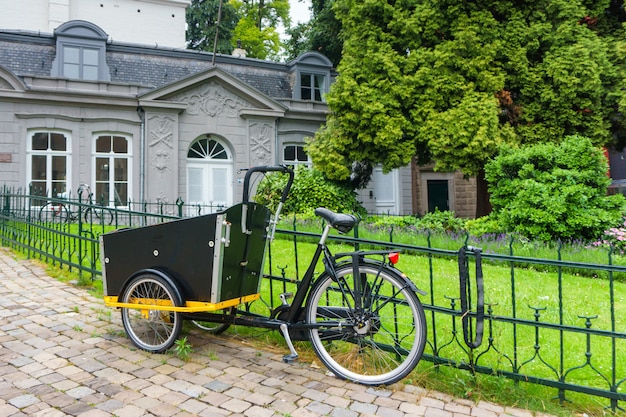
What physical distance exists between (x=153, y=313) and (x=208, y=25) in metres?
32.3

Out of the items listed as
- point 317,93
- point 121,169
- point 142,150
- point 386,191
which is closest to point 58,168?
point 121,169

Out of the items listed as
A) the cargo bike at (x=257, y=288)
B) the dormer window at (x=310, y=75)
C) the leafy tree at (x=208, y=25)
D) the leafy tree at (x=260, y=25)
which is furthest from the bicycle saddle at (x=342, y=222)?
the leafy tree at (x=208, y=25)

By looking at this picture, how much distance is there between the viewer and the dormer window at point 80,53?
15.7m

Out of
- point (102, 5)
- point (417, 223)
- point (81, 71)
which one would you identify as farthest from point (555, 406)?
point (102, 5)

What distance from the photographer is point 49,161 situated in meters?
14.8

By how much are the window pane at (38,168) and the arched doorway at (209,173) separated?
14.7 feet

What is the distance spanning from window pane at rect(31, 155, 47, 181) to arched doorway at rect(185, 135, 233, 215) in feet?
14.7

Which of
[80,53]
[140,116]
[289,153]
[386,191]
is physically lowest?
[386,191]

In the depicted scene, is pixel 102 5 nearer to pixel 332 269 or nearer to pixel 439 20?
pixel 439 20

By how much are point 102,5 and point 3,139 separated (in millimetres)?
15994

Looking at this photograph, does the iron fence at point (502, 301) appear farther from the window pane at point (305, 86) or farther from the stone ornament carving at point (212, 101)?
the window pane at point (305, 86)

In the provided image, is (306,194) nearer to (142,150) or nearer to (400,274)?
(142,150)

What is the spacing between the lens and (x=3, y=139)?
46.1ft

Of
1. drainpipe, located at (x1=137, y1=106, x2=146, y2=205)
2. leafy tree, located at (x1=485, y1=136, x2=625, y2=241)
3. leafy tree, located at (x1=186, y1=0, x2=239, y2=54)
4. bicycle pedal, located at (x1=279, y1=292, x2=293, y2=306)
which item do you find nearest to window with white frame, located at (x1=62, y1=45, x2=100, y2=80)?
drainpipe, located at (x1=137, y1=106, x2=146, y2=205)
